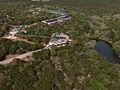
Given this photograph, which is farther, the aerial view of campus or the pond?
the pond

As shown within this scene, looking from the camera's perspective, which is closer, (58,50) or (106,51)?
(58,50)

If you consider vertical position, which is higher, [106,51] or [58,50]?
[58,50]

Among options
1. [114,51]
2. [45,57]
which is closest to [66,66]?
[45,57]

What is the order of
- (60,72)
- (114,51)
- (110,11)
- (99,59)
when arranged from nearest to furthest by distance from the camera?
1. (60,72)
2. (99,59)
3. (114,51)
4. (110,11)

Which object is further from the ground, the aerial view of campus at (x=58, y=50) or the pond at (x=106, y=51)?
the aerial view of campus at (x=58, y=50)

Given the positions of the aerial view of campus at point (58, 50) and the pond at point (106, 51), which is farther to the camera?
the pond at point (106, 51)

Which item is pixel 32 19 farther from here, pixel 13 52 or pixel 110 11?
pixel 110 11
